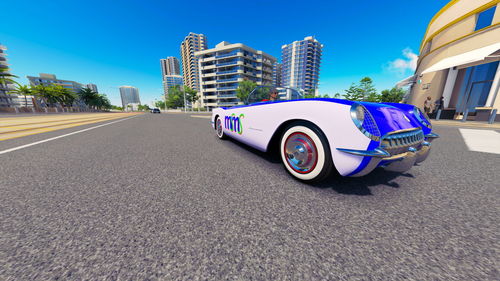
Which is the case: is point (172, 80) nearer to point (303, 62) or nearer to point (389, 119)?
point (303, 62)

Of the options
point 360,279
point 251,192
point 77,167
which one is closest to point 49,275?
point 251,192

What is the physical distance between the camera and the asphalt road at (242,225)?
830 mm

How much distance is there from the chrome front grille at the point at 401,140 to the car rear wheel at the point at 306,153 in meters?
0.50

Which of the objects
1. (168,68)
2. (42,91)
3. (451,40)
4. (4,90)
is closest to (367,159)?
(451,40)

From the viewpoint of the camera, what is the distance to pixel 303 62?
88.6 meters

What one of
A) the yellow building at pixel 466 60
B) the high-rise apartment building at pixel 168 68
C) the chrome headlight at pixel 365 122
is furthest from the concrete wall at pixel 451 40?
the high-rise apartment building at pixel 168 68

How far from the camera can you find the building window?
1017cm

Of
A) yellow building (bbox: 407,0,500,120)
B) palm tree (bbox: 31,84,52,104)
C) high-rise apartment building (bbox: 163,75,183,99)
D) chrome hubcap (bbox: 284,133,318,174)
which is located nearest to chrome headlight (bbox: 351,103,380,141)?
chrome hubcap (bbox: 284,133,318,174)

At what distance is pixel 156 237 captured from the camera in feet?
3.34

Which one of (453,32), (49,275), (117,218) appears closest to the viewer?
(49,275)

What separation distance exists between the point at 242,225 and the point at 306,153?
1.01 metres

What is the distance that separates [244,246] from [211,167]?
1.38m

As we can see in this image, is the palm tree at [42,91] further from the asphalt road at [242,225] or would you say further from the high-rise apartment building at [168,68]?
the high-rise apartment building at [168,68]

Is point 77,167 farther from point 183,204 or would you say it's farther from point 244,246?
point 244,246
